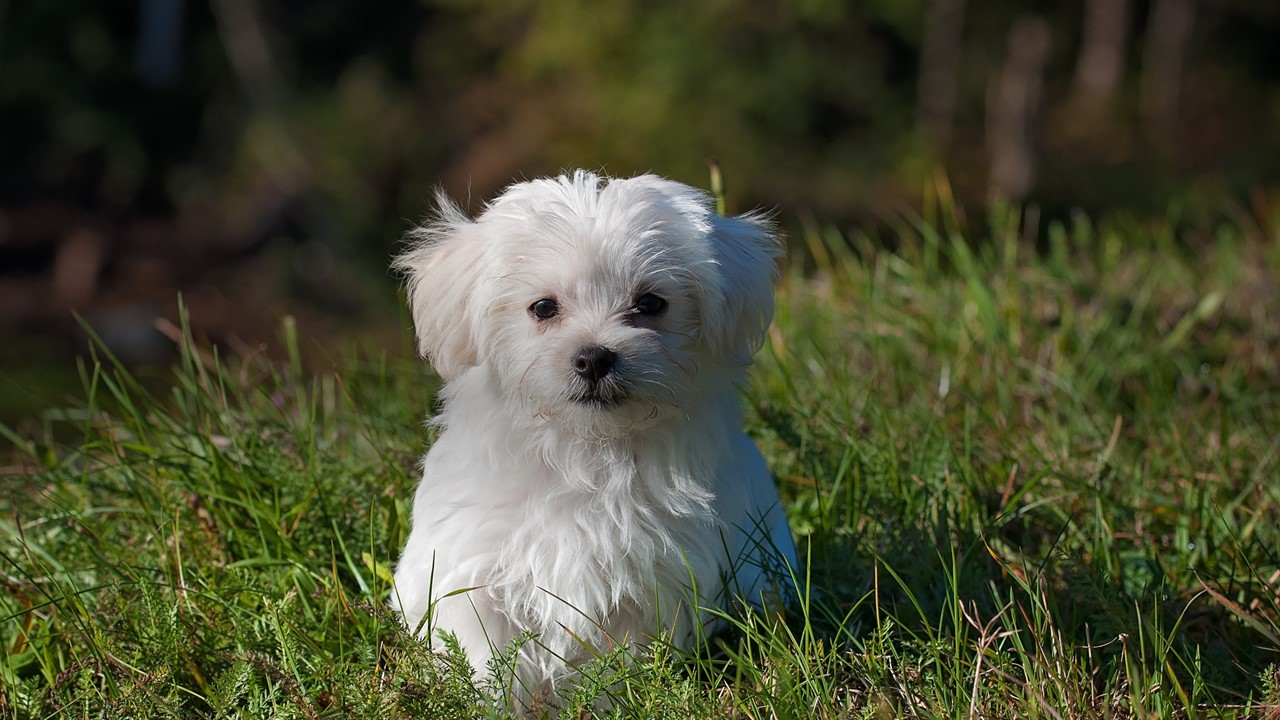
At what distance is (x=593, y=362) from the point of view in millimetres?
2713

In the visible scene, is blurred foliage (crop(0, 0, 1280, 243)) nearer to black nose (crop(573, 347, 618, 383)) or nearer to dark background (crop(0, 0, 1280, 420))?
dark background (crop(0, 0, 1280, 420))

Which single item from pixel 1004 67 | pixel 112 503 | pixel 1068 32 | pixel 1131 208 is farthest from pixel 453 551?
pixel 1068 32

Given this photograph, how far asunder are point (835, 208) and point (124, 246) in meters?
9.45

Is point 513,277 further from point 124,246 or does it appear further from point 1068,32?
point 1068,32

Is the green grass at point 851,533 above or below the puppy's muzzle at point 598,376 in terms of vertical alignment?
below

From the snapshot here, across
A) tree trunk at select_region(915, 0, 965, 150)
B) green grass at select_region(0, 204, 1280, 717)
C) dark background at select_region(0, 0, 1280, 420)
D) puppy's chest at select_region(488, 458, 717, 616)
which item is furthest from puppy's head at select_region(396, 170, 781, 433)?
tree trunk at select_region(915, 0, 965, 150)

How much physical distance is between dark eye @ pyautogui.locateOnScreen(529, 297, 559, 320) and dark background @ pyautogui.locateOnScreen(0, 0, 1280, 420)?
11.4 m

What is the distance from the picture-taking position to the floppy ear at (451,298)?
9.66ft

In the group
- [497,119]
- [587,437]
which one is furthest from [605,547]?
[497,119]

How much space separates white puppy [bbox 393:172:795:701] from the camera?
109 inches

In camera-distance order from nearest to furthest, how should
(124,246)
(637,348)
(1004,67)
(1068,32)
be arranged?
(637,348)
(124,246)
(1004,67)
(1068,32)

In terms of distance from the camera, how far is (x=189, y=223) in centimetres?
1695

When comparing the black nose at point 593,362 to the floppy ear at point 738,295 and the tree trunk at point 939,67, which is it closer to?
the floppy ear at point 738,295

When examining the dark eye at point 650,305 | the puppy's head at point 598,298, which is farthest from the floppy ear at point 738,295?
the dark eye at point 650,305
